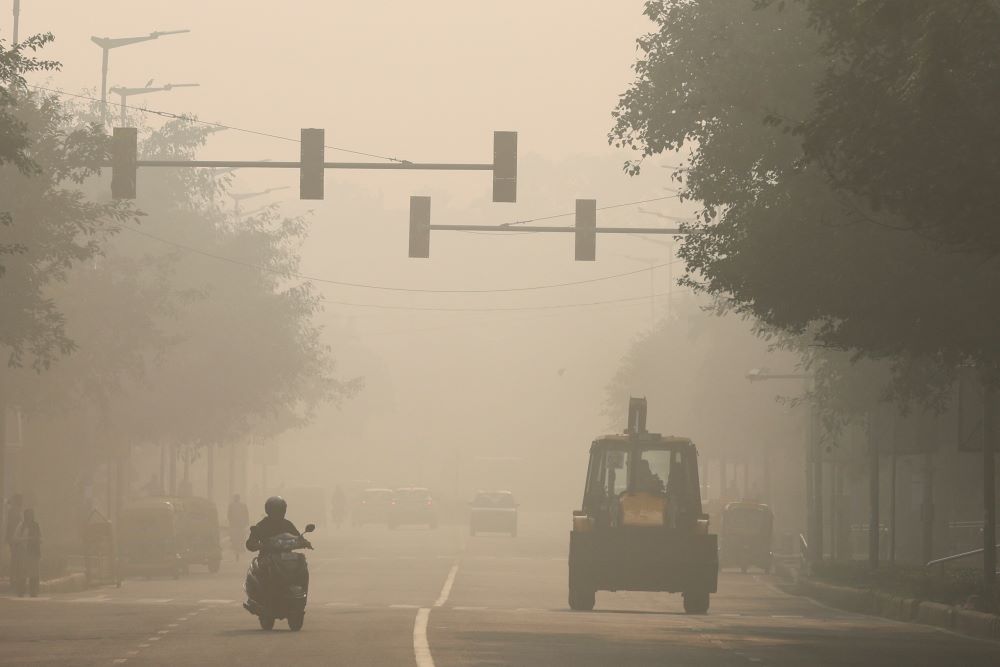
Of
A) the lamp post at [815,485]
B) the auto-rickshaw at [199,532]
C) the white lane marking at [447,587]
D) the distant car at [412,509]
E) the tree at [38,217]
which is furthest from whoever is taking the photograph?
the distant car at [412,509]

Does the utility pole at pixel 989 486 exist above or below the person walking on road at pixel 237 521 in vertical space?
above

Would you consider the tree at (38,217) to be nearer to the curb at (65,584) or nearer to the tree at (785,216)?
the curb at (65,584)

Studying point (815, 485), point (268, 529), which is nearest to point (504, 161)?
point (268, 529)

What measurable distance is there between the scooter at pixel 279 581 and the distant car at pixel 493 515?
57934mm

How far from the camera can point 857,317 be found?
81.4 feet

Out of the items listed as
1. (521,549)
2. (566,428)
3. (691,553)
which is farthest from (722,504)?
(566,428)

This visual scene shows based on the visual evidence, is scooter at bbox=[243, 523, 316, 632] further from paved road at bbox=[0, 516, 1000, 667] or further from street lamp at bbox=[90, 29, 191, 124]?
street lamp at bbox=[90, 29, 191, 124]

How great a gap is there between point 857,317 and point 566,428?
162454 millimetres

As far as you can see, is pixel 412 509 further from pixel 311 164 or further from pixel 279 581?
pixel 279 581

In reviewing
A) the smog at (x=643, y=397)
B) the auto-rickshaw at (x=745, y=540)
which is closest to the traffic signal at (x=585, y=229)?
the smog at (x=643, y=397)

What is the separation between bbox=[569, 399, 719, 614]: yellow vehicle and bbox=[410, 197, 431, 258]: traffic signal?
397cm

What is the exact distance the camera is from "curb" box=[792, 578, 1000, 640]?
1025 inches

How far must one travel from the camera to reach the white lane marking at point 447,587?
34700mm

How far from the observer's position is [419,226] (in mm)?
31266
